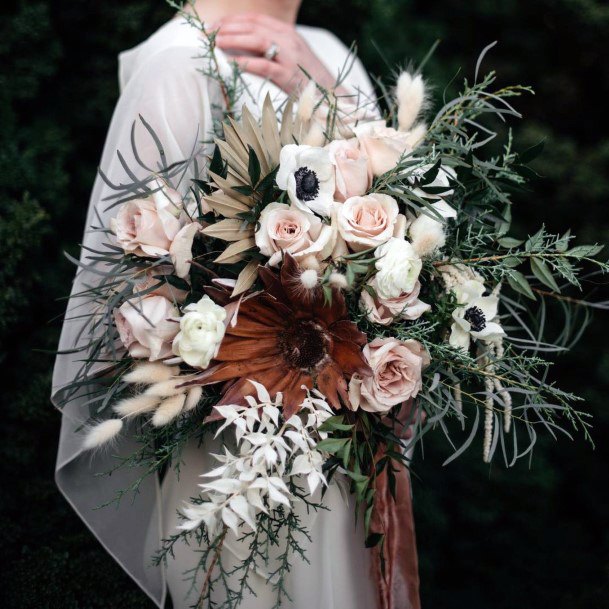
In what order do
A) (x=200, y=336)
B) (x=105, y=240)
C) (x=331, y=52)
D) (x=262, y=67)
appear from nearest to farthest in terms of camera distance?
(x=200, y=336), (x=105, y=240), (x=262, y=67), (x=331, y=52)

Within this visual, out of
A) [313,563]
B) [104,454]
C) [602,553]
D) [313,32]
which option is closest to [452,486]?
[602,553]

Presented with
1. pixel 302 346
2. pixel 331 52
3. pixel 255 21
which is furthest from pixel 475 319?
pixel 331 52

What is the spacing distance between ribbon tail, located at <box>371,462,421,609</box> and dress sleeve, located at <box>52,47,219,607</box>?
375 millimetres

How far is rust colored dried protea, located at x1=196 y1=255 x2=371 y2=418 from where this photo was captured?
0.83 metres

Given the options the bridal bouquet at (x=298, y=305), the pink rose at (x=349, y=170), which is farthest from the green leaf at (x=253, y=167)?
the pink rose at (x=349, y=170)

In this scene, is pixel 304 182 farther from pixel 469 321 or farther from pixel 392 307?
pixel 469 321

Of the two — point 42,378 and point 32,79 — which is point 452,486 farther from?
point 32,79

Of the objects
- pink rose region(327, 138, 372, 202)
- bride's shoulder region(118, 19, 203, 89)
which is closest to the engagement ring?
bride's shoulder region(118, 19, 203, 89)

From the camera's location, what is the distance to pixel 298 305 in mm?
844

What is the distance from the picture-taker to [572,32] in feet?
6.39

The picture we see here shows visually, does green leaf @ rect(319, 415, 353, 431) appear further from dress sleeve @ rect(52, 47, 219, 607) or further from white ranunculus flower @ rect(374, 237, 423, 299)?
dress sleeve @ rect(52, 47, 219, 607)

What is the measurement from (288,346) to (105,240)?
1.25 ft

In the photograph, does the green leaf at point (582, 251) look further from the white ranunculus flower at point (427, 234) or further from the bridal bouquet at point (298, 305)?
the white ranunculus flower at point (427, 234)

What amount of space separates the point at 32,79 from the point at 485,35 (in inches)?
57.6
